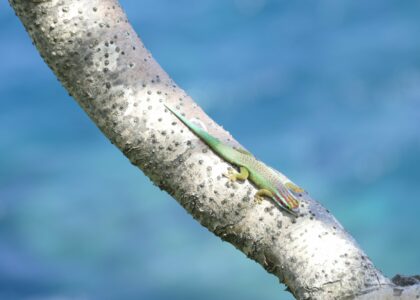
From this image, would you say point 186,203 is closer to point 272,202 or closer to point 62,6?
point 272,202

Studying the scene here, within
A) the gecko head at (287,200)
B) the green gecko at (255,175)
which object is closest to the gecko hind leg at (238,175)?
the green gecko at (255,175)

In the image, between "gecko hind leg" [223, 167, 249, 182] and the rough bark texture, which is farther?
"gecko hind leg" [223, 167, 249, 182]

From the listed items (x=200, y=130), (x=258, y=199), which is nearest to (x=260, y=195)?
(x=258, y=199)

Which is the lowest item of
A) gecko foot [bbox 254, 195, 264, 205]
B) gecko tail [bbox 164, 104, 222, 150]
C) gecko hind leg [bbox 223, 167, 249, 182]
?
gecko foot [bbox 254, 195, 264, 205]

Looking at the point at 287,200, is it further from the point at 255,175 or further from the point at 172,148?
the point at 172,148

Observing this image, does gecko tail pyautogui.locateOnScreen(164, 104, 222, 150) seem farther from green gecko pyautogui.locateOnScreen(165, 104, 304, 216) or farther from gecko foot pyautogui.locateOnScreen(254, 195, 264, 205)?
gecko foot pyautogui.locateOnScreen(254, 195, 264, 205)

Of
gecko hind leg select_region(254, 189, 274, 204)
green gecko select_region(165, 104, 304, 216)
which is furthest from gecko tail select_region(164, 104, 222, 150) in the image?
gecko hind leg select_region(254, 189, 274, 204)
